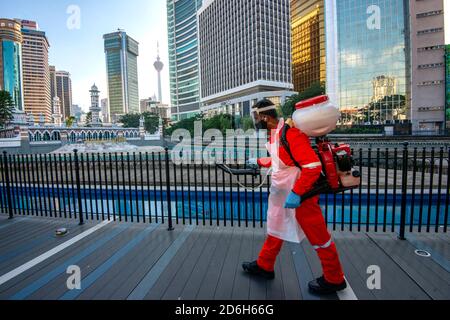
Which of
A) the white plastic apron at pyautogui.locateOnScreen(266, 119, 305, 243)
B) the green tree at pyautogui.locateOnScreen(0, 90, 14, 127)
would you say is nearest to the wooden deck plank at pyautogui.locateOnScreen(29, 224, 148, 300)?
the white plastic apron at pyautogui.locateOnScreen(266, 119, 305, 243)

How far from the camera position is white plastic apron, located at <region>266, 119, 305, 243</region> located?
2643mm

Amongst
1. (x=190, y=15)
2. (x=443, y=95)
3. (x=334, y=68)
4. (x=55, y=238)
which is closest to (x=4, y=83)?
(x=190, y=15)

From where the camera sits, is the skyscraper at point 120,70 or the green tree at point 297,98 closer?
the green tree at point 297,98

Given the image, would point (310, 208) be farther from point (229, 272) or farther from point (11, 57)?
point (11, 57)

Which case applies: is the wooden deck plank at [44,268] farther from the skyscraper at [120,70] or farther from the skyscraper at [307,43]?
the skyscraper at [120,70]

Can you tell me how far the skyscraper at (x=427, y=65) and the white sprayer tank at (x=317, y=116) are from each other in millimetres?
60181

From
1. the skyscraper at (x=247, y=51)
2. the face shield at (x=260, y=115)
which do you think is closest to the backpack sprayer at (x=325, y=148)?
the face shield at (x=260, y=115)

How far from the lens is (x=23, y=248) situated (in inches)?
156

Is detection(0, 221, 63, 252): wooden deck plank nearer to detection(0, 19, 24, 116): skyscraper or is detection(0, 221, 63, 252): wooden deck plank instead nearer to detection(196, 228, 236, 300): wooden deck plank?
detection(196, 228, 236, 300): wooden deck plank

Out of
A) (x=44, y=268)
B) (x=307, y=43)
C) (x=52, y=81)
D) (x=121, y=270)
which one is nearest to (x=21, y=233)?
(x=44, y=268)

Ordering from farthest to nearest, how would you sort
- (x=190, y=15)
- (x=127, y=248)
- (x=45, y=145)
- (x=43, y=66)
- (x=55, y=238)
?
(x=190, y=15) < (x=43, y=66) < (x=45, y=145) < (x=55, y=238) < (x=127, y=248)

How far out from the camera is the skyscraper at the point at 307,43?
7531cm
